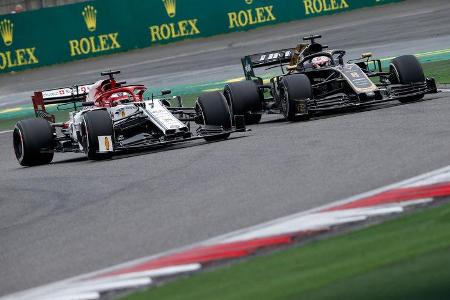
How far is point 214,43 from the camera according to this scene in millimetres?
40125

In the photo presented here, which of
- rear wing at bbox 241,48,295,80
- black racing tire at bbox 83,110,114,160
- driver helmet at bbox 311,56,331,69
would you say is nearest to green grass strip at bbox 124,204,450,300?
black racing tire at bbox 83,110,114,160

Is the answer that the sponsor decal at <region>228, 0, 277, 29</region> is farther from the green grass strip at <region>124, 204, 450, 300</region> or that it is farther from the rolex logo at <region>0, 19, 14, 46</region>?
the green grass strip at <region>124, 204, 450, 300</region>

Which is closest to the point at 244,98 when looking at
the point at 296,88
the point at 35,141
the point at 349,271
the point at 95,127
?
the point at 296,88

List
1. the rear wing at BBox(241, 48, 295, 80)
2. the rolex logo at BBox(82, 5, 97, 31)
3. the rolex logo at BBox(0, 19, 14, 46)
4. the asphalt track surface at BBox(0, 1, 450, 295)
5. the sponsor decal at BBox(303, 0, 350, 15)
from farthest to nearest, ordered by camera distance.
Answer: the sponsor decal at BBox(303, 0, 350, 15)
the rolex logo at BBox(82, 5, 97, 31)
the rolex logo at BBox(0, 19, 14, 46)
the rear wing at BBox(241, 48, 295, 80)
the asphalt track surface at BBox(0, 1, 450, 295)

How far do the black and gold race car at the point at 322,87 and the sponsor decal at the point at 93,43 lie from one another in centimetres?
2098

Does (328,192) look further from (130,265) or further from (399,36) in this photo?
(399,36)

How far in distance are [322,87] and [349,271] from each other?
37.8 feet

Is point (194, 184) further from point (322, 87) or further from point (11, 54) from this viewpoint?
point (11, 54)

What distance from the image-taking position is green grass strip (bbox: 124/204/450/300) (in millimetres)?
6875

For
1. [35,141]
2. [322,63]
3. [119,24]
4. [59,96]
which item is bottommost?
[35,141]

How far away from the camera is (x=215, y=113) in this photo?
17.2 metres

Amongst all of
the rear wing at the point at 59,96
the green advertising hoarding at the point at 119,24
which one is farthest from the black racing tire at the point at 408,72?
the green advertising hoarding at the point at 119,24

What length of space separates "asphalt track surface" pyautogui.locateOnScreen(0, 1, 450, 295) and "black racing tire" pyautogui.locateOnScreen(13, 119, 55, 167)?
27 cm

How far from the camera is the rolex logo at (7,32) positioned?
39.6m
